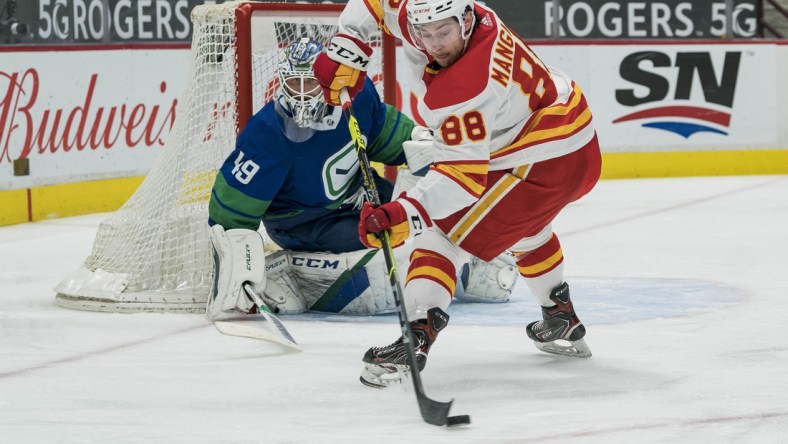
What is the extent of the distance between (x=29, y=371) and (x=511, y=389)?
3.65 feet

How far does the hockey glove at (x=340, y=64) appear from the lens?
313 centimetres

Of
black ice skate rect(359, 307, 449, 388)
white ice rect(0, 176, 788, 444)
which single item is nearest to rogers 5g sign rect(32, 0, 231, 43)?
white ice rect(0, 176, 788, 444)

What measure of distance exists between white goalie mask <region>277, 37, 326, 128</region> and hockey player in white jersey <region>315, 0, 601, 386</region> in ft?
1.30

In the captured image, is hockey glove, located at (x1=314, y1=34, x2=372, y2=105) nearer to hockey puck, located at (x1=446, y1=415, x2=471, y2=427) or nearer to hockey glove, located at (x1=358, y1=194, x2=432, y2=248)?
hockey glove, located at (x1=358, y1=194, x2=432, y2=248)

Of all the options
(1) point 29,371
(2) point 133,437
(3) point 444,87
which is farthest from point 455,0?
(1) point 29,371

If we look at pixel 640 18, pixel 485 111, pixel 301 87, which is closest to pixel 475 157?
pixel 485 111

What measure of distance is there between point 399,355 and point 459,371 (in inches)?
9.7

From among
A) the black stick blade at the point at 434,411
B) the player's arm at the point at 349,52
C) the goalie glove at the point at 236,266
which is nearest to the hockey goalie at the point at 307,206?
the goalie glove at the point at 236,266

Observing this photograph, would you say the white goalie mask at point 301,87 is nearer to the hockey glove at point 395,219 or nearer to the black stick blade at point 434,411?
the hockey glove at point 395,219

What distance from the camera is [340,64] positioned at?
314 centimetres

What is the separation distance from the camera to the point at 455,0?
2637mm

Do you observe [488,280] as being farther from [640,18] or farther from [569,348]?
[640,18]

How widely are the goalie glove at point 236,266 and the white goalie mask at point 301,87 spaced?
347 millimetres

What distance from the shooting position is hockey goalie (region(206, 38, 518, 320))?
11.8 feet
